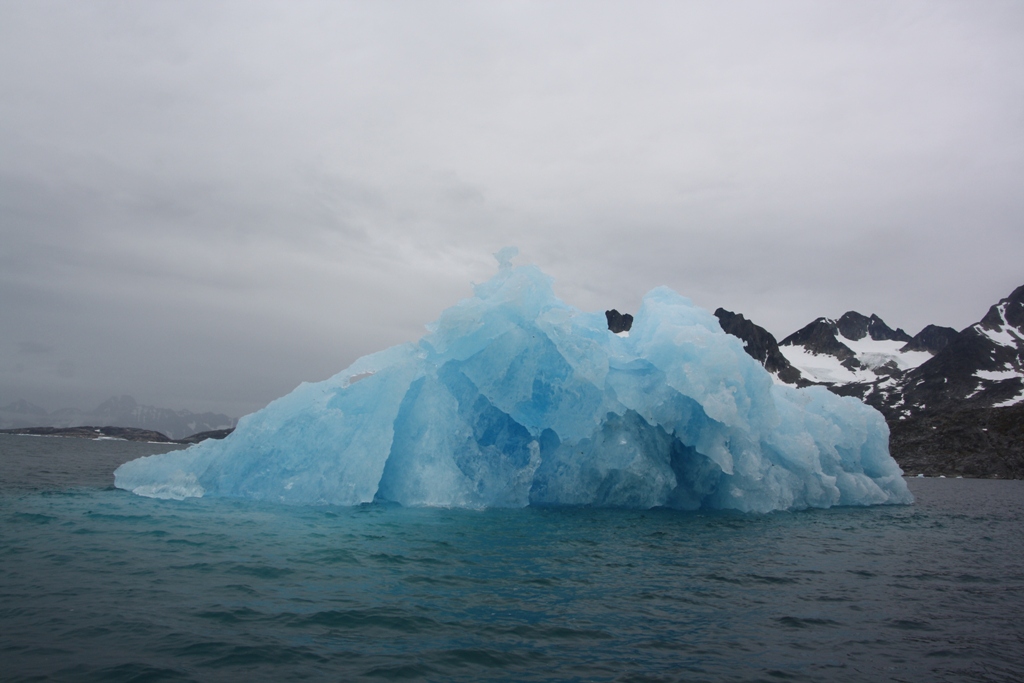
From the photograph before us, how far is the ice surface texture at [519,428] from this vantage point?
59.8 feet

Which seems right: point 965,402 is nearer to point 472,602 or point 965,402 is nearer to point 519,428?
point 519,428

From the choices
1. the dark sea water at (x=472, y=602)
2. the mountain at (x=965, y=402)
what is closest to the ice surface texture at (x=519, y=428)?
the dark sea water at (x=472, y=602)

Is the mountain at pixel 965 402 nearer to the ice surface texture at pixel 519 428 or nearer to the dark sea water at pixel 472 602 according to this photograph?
the ice surface texture at pixel 519 428

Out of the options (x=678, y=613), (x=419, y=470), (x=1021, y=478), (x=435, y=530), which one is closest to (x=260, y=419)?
(x=419, y=470)

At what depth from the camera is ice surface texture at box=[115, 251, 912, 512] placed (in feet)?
59.8

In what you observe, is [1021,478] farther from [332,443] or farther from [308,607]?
[308,607]

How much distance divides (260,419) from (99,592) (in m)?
11.1

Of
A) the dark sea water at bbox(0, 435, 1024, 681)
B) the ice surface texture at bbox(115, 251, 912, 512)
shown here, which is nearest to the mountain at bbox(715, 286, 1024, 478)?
→ the ice surface texture at bbox(115, 251, 912, 512)

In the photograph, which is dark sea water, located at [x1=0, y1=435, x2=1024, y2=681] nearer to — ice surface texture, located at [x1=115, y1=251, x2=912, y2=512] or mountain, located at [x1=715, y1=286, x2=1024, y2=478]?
ice surface texture, located at [x1=115, y1=251, x2=912, y2=512]

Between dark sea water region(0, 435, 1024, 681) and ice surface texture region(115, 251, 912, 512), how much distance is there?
3.25 m

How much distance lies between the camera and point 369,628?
23.0 feet

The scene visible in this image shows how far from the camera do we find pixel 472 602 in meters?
8.33

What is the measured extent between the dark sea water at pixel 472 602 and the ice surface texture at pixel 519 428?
3.25 m

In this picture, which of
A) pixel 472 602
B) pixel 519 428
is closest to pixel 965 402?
pixel 519 428
